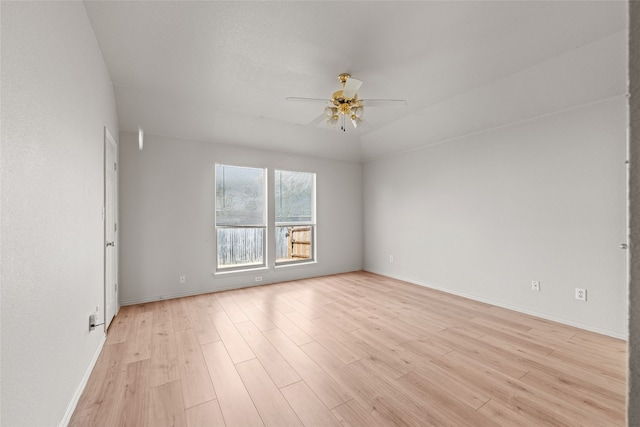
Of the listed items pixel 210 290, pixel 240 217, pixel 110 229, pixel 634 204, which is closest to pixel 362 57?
pixel 634 204

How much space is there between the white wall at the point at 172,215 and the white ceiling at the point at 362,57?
1.31 feet

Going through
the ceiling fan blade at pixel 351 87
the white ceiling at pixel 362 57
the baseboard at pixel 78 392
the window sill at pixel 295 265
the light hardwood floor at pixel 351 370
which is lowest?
the light hardwood floor at pixel 351 370

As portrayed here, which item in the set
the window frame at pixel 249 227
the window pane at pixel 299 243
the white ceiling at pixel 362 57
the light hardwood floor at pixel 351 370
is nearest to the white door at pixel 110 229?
the light hardwood floor at pixel 351 370

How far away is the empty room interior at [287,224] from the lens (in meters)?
1.47

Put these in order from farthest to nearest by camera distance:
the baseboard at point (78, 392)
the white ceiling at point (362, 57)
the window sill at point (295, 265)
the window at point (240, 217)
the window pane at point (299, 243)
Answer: the window pane at point (299, 243) → the window sill at point (295, 265) → the window at point (240, 217) → the white ceiling at point (362, 57) → the baseboard at point (78, 392)

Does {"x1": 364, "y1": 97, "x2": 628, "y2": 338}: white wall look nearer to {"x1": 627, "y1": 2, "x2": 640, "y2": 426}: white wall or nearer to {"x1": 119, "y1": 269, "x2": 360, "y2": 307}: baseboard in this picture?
{"x1": 119, "y1": 269, "x2": 360, "y2": 307}: baseboard

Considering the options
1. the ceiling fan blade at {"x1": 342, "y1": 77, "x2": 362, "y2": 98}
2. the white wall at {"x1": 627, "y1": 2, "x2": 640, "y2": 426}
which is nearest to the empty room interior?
the white wall at {"x1": 627, "y1": 2, "x2": 640, "y2": 426}

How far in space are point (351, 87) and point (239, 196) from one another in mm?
2945

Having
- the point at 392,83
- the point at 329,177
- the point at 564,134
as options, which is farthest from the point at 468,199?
the point at 329,177

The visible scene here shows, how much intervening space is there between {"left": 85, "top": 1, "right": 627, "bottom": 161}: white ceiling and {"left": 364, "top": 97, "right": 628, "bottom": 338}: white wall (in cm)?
34

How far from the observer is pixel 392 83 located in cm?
309

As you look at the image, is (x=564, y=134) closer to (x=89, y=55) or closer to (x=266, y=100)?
(x=266, y=100)

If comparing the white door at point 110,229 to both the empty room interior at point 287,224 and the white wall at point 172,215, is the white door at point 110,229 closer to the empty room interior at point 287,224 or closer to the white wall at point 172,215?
the empty room interior at point 287,224

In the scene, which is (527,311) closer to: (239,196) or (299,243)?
(299,243)
